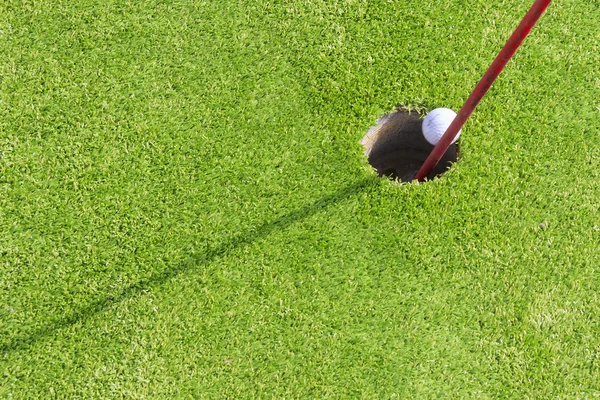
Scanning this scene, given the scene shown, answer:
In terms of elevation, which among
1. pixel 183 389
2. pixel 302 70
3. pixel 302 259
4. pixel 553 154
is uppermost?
pixel 302 70

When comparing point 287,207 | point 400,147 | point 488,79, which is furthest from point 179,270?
point 488,79

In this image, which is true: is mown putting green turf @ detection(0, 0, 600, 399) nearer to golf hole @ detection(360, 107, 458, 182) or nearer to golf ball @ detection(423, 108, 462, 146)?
golf hole @ detection(360, 107, 458, 182)

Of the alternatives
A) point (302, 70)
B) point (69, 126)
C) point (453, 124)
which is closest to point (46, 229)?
point (69, 126)

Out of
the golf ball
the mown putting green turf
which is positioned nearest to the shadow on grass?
the mown putting green turf

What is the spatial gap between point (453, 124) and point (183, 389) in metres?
2.65

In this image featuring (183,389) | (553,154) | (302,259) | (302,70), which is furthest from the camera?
(302,70)

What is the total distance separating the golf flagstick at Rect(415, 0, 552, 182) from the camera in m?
2.96

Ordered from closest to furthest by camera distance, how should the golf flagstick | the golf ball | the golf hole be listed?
the golf flagstick → the golf ball → the golf hole

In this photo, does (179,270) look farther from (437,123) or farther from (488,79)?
(488,79)

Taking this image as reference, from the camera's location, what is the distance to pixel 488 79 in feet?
11.6

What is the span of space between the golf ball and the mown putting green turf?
36cm

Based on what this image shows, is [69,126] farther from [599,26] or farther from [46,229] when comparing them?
[599,26]

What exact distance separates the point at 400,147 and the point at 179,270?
7.32 ft

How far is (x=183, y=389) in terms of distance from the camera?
3957 millimetres
